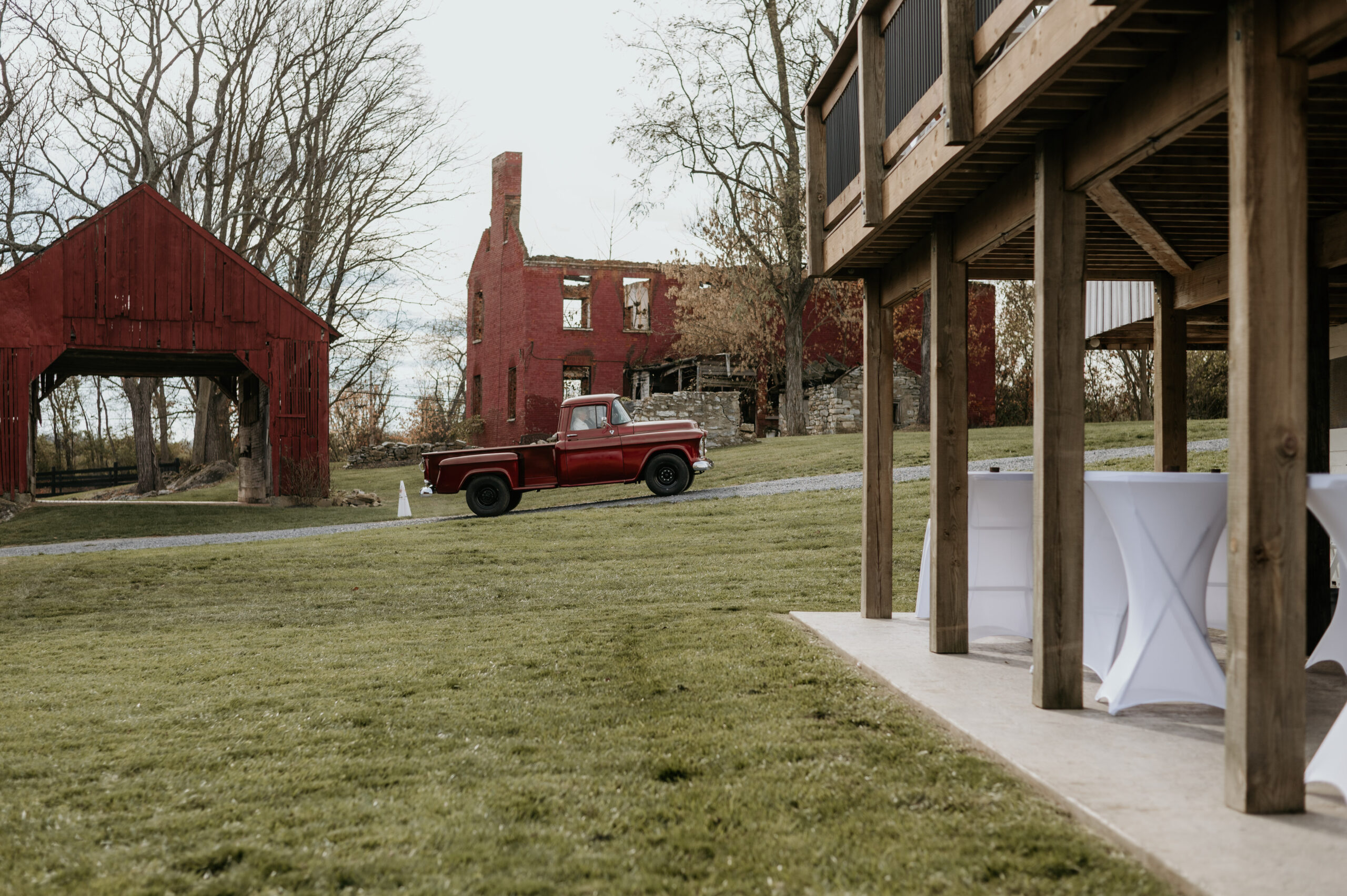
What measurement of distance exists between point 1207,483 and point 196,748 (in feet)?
13.4

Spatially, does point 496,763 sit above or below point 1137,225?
below

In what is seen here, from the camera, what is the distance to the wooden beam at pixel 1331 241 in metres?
5.25

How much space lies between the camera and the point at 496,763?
13.2 ft

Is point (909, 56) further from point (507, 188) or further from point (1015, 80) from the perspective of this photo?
point (507, 188)

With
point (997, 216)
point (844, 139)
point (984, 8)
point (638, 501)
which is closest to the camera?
point (984, 8)

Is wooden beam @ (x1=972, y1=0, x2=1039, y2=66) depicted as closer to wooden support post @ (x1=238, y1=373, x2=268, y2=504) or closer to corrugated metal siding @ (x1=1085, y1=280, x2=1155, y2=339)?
corrugated metal siding @ (x1=1085, y1=280, x2=1155, y2=339)

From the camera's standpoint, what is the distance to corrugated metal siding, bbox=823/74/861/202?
19.9ft

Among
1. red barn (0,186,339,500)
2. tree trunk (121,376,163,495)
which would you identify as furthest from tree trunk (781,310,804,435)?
tree trunk (121,376,163,495)

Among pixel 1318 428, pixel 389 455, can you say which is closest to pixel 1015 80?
pixel 1318 428

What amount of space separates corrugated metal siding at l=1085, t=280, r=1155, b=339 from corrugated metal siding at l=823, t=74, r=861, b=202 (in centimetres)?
255

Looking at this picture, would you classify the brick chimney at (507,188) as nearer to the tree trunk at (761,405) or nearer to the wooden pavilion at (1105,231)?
the tree trunk at (761,405)

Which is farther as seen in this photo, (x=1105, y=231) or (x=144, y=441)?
(x=144, y=441)

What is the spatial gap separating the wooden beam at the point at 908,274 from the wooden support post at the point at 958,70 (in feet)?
5.55

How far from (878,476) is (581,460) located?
10.6m
